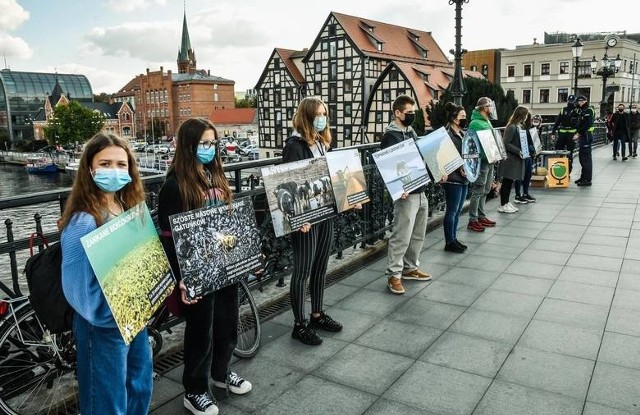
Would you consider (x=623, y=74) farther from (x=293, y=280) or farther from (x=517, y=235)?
(x=293, y=280)

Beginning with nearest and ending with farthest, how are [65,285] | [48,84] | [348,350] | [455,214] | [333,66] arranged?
[65,285]
[348,350]
[455,214]
[333,66]
[48,84]

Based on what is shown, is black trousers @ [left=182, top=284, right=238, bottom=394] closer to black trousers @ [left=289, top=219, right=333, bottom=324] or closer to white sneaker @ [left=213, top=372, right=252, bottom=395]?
white sneaker @ [left=213, top=372, right=252, bottom=395]

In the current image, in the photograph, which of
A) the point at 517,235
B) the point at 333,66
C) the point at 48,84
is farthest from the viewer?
the point at 48,84

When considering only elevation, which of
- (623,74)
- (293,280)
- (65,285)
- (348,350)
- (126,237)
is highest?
(623,74)

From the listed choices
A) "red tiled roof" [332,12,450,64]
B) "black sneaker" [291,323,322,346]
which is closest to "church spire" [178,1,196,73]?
"red tiled roof" [332,12,450,64]

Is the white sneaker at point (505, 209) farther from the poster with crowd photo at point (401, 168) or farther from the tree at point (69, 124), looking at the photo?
the tree at point (69, 124)

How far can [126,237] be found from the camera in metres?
2.44

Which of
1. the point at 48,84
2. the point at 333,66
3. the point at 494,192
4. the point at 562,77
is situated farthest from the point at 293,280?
the point at 48,84

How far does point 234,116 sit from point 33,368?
106673 millimetres

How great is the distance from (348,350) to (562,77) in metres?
66.5

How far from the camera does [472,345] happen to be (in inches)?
160

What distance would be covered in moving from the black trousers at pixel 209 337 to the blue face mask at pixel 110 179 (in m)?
0.90

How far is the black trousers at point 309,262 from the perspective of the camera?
410 centimetres

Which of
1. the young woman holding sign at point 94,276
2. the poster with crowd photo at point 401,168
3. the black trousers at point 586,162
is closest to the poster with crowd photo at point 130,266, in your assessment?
the young woman holding sign at point 94,276
